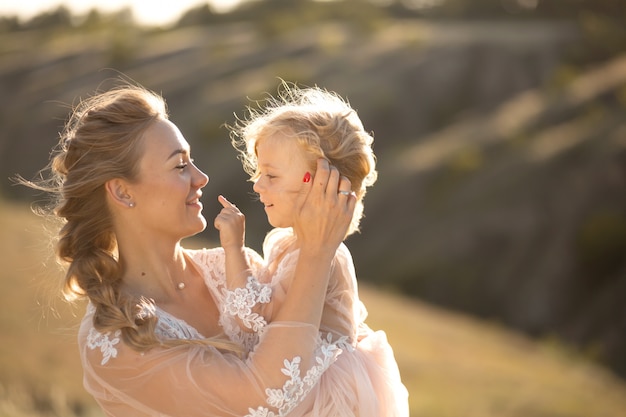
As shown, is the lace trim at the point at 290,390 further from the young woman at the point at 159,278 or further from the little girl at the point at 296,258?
the little girl at the point at 296,258

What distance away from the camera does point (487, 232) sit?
29.3 metres

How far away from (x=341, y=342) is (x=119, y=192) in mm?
1156

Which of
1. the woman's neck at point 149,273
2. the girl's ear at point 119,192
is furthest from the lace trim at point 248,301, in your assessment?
the girl's ear at point 119,192

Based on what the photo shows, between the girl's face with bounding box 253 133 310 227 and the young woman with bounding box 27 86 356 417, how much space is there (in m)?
0.05

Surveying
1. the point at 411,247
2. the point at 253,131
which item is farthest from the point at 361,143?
the point at 411,247

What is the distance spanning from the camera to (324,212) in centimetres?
349

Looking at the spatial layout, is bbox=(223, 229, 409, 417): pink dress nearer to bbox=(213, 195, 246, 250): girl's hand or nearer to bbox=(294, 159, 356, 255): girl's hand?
bbox=(213, 195, 246, 250): girl's hand

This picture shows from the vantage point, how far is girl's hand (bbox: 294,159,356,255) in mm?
3455

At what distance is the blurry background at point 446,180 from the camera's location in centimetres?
1347

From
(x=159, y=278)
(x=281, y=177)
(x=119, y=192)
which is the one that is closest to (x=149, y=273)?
(x=159, y=278)

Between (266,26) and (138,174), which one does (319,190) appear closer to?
(138,174)

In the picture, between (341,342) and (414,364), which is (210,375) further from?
(414,364)

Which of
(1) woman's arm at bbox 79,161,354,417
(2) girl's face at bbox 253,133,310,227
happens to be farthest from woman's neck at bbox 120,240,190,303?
(2) girl's face at bbox 253,133,310,227

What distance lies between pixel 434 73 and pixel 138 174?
46.5m
